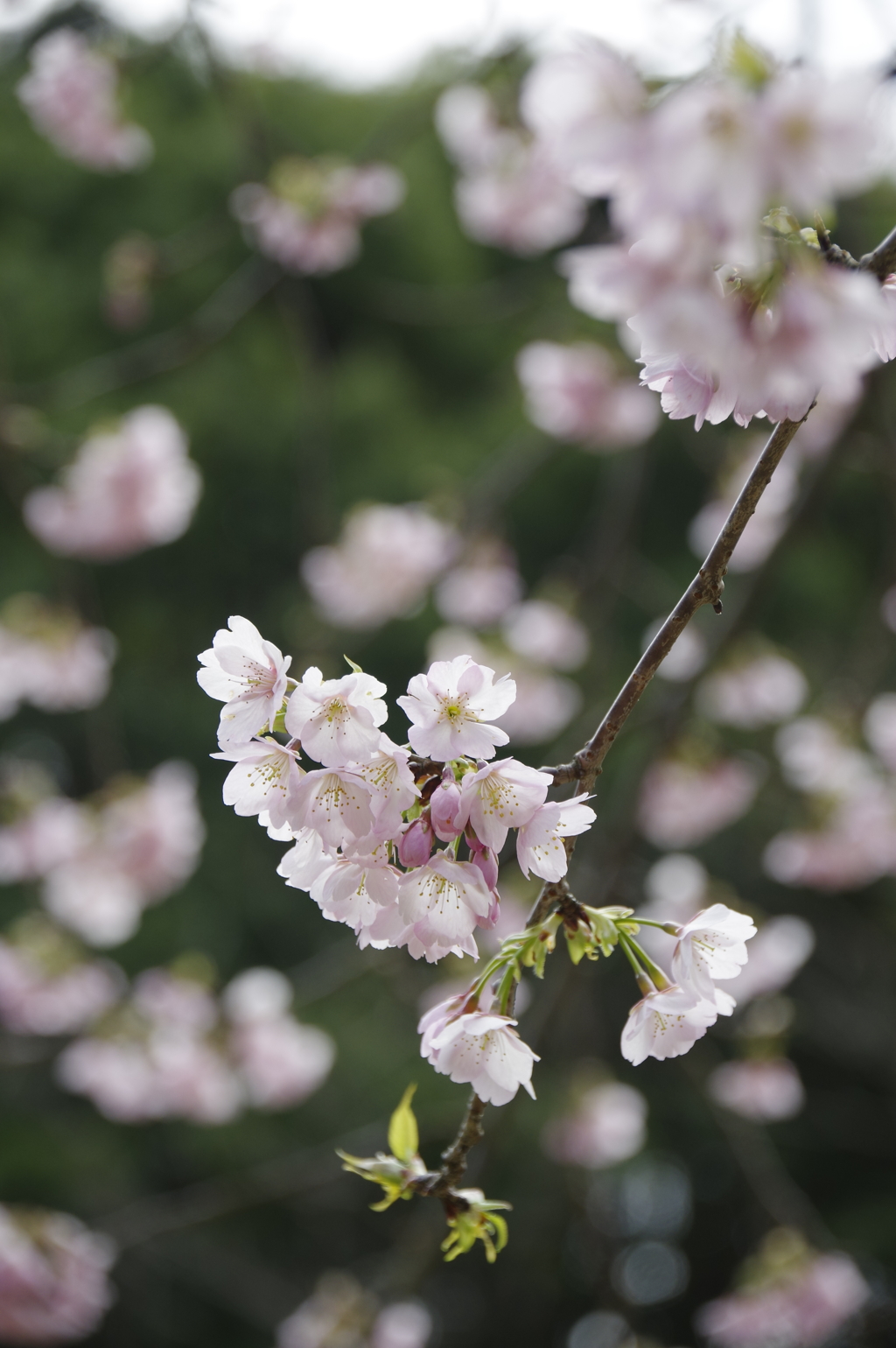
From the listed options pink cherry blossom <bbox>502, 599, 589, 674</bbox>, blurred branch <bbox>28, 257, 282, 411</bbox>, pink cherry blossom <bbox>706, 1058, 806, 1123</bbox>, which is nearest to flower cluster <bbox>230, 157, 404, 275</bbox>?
blurred branch <bbox>28, 257, 282, 411</bbox>

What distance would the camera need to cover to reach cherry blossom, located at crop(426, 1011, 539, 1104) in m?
0.59

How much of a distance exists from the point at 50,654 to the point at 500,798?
1898 mm

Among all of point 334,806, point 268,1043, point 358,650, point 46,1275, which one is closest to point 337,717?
point 334,806

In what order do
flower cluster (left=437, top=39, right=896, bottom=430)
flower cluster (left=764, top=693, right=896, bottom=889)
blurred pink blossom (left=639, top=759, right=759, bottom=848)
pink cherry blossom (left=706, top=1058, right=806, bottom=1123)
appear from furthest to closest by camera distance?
pink cherry blossom (left=706, top=1058, right=806, bottom=1123) → blurred pink blossom (left=639, top=759, right=759, bottom=848) → flower cluster (left=764, top=693, right=896, bottom=889) → flower cluster (left=437, top=39, right=896, bottom=430)

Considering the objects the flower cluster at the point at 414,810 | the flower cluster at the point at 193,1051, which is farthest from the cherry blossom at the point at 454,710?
the flower cluster at the point at 193,1051

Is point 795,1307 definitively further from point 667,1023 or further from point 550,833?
point 550,833

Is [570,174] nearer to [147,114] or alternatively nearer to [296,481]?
[296,481]

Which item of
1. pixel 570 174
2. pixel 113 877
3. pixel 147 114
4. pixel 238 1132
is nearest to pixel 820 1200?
pixel 238 1132

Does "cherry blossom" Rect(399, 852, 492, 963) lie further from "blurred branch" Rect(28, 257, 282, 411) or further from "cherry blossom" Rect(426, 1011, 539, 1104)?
"blurred branch" Rect(28, 257, 282, 411)

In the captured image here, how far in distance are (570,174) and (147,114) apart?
6866mm

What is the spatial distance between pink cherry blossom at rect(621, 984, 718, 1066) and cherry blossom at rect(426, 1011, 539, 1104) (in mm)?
61

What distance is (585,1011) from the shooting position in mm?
2621

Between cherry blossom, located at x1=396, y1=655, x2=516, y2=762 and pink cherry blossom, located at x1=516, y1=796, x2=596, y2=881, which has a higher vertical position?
cherry blossom, located at x1=396, y1=655, x2=516, y2=762

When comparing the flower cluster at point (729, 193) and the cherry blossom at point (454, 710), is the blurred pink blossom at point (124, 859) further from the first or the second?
the flower cluster at point (729, 193)
